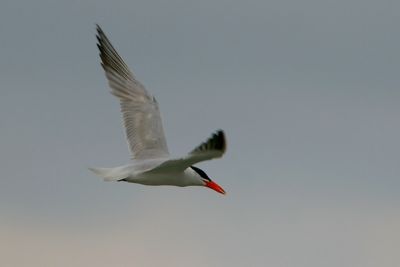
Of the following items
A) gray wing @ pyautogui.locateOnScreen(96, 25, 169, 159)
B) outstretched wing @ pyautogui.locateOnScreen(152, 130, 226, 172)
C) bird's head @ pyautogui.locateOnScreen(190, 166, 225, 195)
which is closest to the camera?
outstretched wing @ pyautogui.locateOnScreen(152, 130, 226, 172)

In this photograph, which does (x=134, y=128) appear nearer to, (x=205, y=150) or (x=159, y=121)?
(x=159, y=121)

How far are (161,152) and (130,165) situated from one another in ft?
7.05

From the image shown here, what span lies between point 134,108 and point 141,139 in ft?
3.46

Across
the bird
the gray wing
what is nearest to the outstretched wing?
the bird

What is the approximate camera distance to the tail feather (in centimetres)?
2352

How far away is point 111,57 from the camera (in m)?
28.3

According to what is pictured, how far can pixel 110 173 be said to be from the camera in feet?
78.7

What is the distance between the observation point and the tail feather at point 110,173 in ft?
77.2

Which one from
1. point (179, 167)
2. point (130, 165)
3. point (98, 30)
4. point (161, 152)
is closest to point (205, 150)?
point (179, 167)

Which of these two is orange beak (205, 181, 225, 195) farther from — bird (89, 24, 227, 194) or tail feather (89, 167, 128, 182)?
tail feather (89, 167, 128, 182)

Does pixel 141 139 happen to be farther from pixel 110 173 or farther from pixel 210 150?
pixel 210 150

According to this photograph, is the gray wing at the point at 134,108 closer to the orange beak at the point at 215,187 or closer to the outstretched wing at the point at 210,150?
the orange beak at the point at 215,187

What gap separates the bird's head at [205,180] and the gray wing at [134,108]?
1.35 m

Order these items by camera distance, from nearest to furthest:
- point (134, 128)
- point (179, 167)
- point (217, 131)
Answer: point (217, 131) → point (179, 167) → point (134, 128)
